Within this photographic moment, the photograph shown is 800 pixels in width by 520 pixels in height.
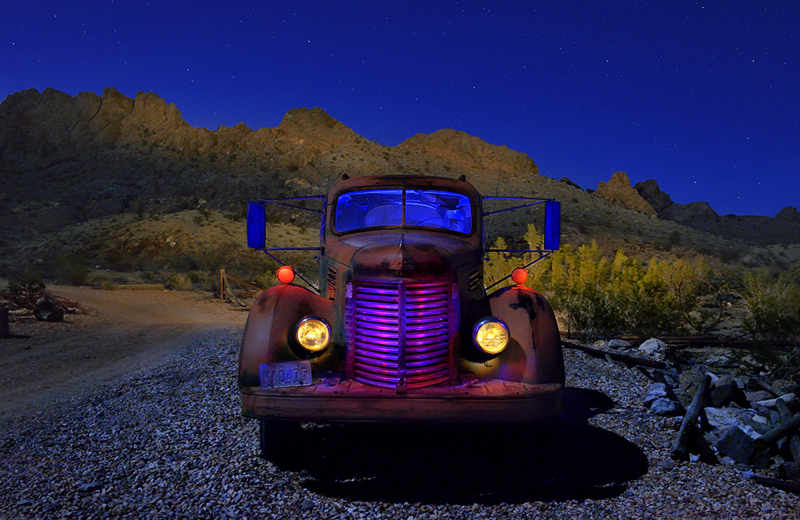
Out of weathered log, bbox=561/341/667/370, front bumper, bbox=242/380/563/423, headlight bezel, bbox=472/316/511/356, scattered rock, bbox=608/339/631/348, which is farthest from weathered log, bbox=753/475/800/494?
scattered rock, bbox=608/339/631/348

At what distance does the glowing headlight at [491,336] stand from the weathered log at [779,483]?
87.8 inches

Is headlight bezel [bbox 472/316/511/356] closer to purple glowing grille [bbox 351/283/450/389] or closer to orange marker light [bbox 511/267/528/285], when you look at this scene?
purple glowing grille [bbox 351/283/450/389]

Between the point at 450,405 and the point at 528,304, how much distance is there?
3.91 ft

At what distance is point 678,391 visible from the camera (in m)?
6.48

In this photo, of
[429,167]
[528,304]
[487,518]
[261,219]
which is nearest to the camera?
[487,518]

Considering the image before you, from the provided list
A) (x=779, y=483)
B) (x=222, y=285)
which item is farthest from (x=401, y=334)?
(x=222, y=285)

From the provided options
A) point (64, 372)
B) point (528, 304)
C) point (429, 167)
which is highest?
point (429, 167)

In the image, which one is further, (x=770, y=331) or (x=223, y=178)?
(x=223, y=178)

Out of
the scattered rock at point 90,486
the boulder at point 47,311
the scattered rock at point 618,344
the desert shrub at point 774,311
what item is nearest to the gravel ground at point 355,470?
the scattered rock at point 90,486

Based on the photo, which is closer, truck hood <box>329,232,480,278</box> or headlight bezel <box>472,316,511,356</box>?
truck hood <box>329,232,480,278</box>

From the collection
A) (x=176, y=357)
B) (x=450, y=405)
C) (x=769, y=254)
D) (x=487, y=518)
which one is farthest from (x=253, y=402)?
A: (x=769, y=254)

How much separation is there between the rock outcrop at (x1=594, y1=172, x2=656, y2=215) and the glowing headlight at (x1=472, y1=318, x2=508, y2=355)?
265ft

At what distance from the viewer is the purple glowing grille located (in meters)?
4.23

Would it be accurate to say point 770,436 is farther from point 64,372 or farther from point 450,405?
point 64,372
